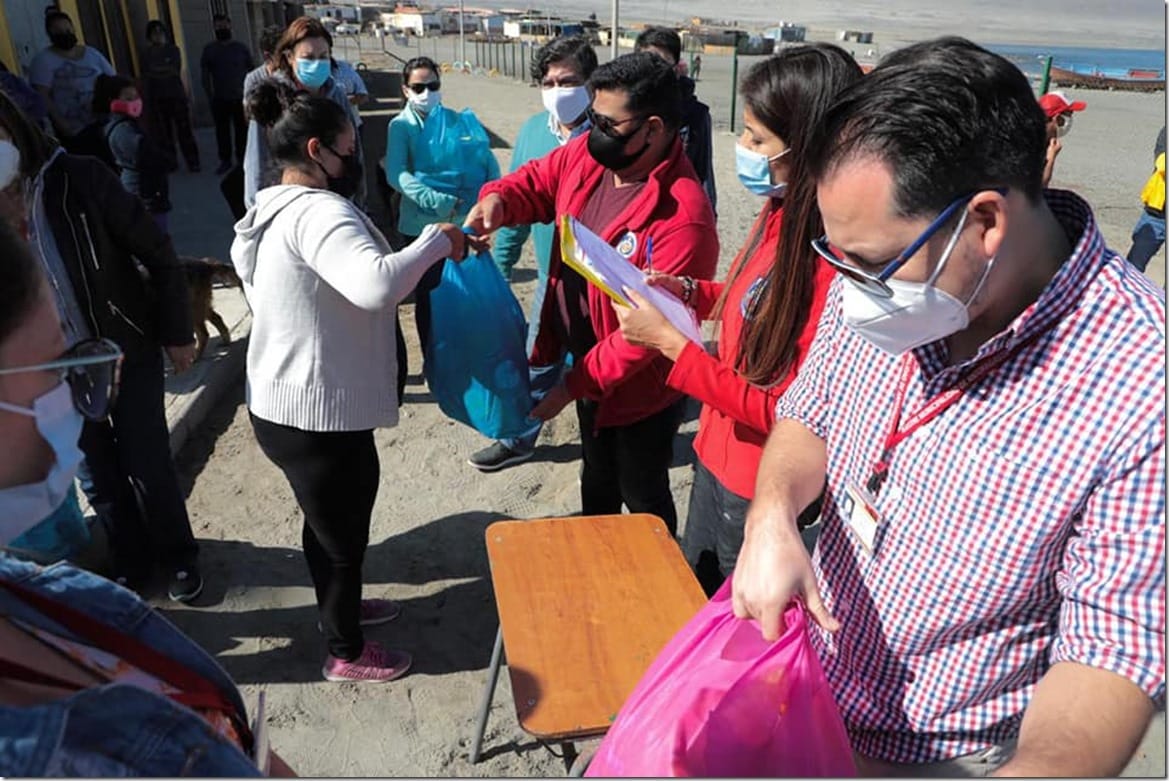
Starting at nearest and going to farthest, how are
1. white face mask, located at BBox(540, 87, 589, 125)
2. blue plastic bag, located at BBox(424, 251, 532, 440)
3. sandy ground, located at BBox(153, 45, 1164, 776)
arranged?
sandy ground, located at BBox(153, 45, 1164, 776)
blue plastic bag, located at BBox(424, 251, 532, 440)
white face mask, located at BBox(540, 87, 589, 125)

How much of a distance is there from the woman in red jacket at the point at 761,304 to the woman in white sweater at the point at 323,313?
0.70 metres

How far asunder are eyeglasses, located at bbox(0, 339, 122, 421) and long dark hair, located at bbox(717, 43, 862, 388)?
132cm

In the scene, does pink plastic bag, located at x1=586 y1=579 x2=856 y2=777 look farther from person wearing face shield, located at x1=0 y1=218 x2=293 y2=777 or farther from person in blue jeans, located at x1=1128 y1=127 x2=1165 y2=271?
person in blue jeans, located at x1=1128 y1=127 x2=1165 y2=271

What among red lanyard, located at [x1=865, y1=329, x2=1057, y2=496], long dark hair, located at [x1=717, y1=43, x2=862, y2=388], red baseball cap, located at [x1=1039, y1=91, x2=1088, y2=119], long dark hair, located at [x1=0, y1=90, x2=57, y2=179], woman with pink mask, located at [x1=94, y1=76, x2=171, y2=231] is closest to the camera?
red lanyard, located at [x1=865, y1=329, x2=1057, y2=496]

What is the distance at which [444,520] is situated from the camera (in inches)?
144

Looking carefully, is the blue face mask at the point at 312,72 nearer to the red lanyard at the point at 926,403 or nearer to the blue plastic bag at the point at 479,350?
the blue plastic bag at the point at 479,350

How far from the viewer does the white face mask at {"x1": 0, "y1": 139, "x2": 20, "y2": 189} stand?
2.04 metres

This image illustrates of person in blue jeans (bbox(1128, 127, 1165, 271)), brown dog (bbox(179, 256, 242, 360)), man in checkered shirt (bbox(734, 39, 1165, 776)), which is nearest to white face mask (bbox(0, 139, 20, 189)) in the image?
man in checkered shirt (bbox(734, 39, 1165, 776))

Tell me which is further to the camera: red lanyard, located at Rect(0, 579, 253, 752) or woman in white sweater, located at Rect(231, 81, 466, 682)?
woman in white sweater, located at Rect(231, 81, 466, 682)

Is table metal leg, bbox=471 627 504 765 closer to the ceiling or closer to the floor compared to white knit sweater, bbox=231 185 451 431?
closer to the floor

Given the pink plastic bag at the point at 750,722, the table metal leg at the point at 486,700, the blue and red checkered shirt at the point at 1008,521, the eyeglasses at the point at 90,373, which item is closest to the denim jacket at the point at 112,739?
the eyeglasses at the point at 90,373

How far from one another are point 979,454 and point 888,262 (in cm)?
30

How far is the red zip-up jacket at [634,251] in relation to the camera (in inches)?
94.8

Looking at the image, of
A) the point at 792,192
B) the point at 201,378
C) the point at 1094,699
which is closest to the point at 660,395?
the point at 792,192
